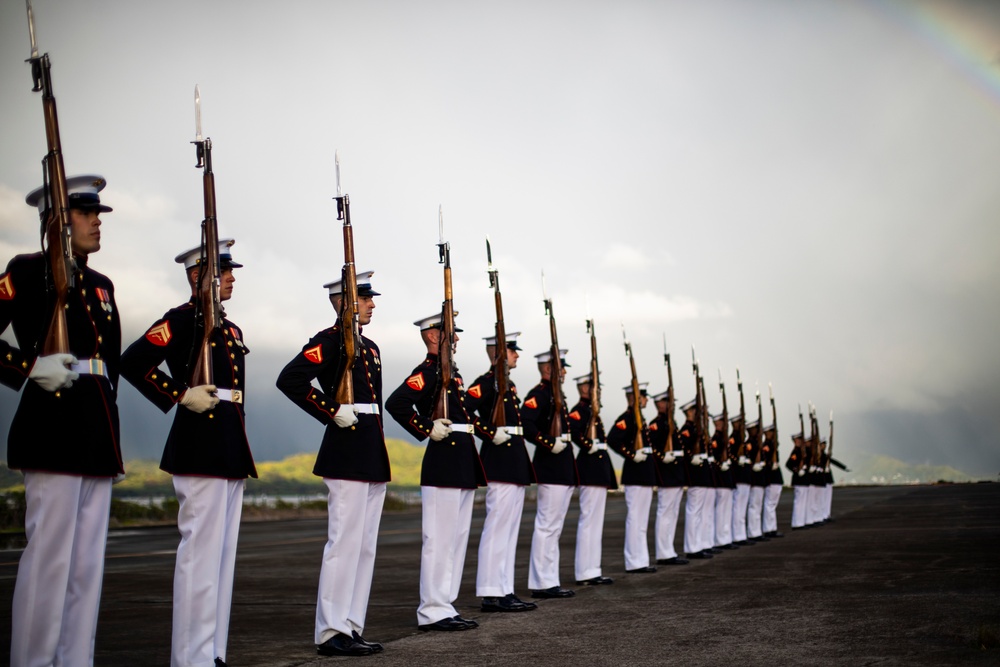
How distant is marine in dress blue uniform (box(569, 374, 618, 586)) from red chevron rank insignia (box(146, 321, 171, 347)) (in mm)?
6066

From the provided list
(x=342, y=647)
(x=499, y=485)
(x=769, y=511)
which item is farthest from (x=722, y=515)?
(x=342, y=647)

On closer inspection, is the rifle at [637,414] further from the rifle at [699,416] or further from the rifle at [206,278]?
the rifle at [206,278]

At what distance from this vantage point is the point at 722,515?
17219 mm

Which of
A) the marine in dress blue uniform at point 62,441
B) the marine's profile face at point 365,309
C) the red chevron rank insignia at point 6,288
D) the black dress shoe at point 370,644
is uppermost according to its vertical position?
the marine's profile face at point 365,309

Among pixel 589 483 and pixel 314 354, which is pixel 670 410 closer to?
pixel 589 483

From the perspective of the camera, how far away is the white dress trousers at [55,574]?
458cm

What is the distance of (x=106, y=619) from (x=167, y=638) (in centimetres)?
142

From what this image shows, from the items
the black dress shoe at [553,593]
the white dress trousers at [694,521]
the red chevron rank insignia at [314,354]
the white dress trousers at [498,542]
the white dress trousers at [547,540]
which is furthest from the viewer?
the white dress trousers at [694,521]

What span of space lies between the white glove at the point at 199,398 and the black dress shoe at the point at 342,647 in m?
1.90

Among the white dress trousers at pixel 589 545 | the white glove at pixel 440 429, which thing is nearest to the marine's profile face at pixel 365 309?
the white glove at pixel 440 429

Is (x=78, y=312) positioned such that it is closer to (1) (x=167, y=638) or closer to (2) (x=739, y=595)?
(1) (x=167, y=638)

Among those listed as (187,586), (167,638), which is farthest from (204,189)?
(167,638)

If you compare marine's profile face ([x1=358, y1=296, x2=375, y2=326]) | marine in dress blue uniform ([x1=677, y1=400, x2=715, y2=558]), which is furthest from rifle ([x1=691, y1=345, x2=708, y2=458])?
marine's profile face ([x1=358, y1=296, x2=375, y2=326])

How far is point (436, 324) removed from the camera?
827 cm
